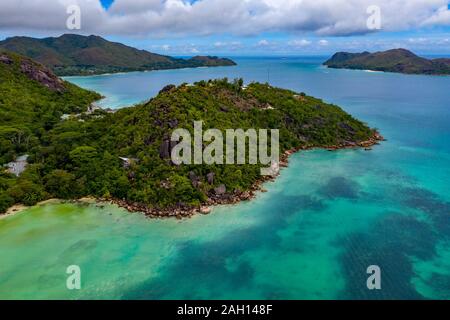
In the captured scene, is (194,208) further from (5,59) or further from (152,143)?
(5,59)

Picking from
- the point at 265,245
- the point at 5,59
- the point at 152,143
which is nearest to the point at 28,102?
the point at 5,59

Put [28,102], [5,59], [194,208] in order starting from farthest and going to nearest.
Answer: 1. [5,59]
2. [28,102]
3. [194,208]

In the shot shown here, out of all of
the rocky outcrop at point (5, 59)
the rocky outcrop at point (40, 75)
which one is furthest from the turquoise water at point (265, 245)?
the rocky outcrop at point (5, 59)

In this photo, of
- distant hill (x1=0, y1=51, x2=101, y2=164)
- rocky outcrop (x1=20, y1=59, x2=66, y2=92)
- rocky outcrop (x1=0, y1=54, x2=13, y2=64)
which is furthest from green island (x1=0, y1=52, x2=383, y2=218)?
rocky outcrop (x1=0, y1=54, x2=13, y2=64)

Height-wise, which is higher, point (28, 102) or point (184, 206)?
point (28, 102)

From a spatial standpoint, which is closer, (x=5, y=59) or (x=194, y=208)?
(x=194, y=208)
